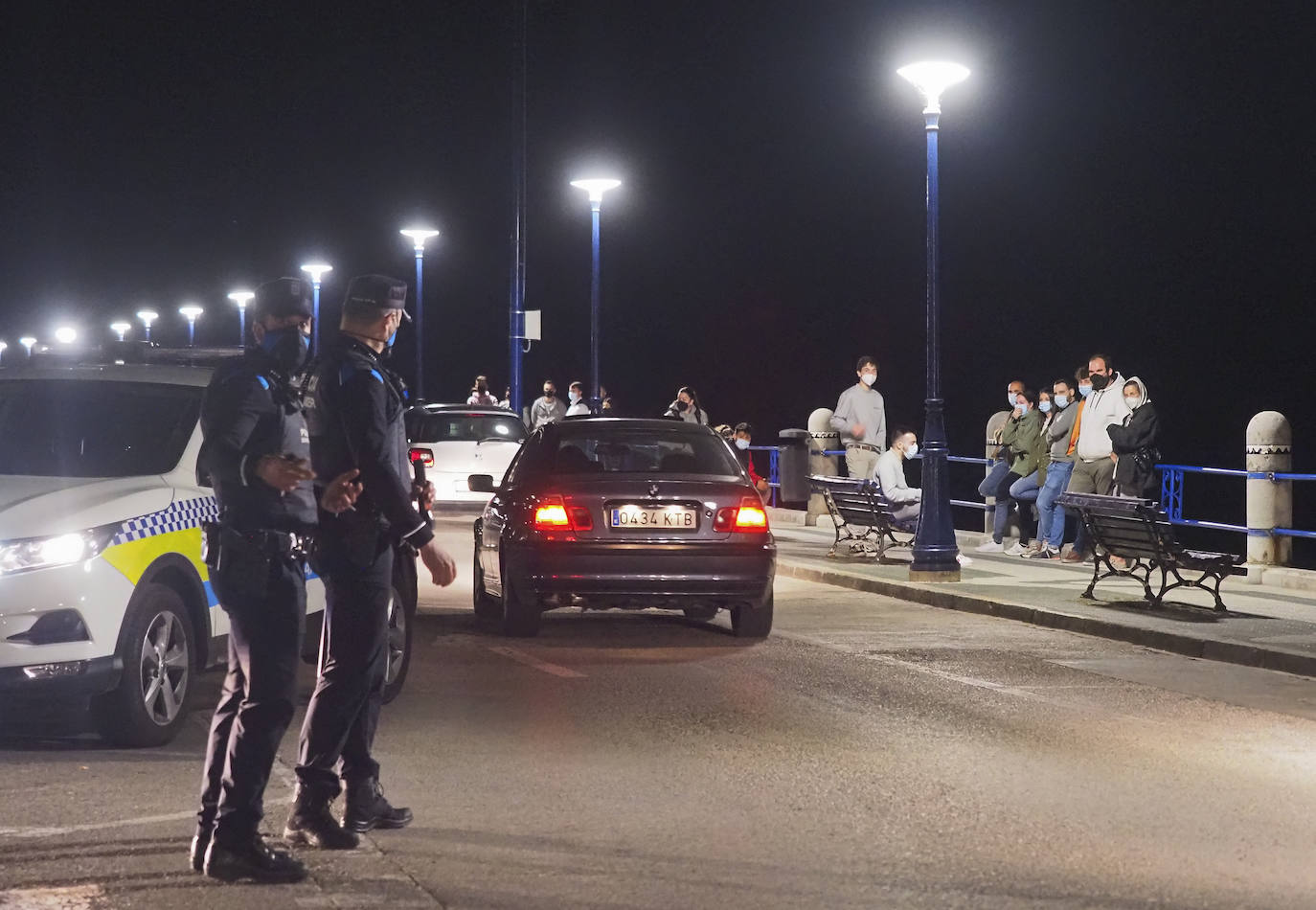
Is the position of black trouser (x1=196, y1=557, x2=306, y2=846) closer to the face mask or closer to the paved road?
the paved road

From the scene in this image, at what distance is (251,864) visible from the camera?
5.69 m

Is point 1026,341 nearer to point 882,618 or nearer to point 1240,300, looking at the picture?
point 1240,300

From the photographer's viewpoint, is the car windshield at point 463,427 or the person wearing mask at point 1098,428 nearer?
the person wearing mask at point 1098,428

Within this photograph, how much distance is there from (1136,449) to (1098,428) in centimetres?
73

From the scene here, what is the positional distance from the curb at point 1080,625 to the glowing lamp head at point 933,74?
442cm

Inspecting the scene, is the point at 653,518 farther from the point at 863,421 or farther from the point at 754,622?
the point at 863,421

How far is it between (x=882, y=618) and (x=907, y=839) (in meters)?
7.79

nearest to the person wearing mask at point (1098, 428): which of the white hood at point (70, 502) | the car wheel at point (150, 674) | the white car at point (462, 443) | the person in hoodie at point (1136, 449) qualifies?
the person in hoodie at point (1136, 449)

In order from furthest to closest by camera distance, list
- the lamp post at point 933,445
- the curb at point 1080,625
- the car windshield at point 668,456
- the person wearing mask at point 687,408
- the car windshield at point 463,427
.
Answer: the person wearing mask at point 687,408
the car windshield at point 463,427
the lamp post at point 933,445
the car windshield at point 668,456
the curb at point 1080,625

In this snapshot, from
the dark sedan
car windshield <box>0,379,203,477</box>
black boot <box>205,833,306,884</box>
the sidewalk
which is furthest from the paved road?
car windshield <box>0,379,203,477</box>

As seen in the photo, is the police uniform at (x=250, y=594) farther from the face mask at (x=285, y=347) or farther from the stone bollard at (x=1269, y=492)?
the stone bollard at (x=1269, y=492)

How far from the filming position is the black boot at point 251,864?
224 inches

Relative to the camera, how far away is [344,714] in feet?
19.8

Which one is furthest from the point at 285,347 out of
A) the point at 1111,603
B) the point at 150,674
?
the point at 1111,603
